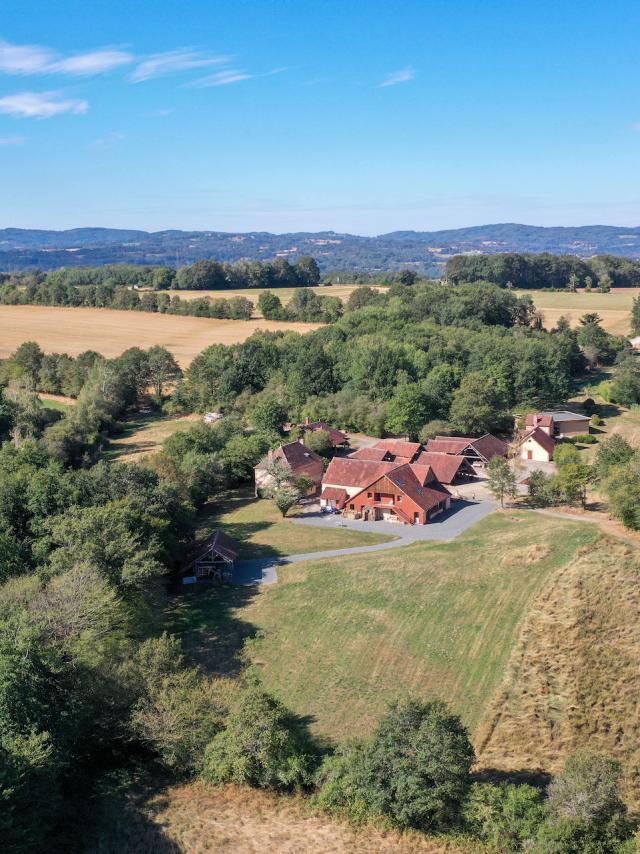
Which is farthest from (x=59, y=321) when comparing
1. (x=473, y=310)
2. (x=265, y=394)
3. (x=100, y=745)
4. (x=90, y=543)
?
(x=100, y=745)

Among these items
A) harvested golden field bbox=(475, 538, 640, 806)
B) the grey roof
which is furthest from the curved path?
the grey roof

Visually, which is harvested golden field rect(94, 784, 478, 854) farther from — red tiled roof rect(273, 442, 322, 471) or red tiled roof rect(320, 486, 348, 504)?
red tiled roof rect(273, 442, 322, 471)

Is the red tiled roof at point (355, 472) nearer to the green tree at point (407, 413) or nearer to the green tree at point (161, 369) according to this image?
the green tree at point (407, 413)

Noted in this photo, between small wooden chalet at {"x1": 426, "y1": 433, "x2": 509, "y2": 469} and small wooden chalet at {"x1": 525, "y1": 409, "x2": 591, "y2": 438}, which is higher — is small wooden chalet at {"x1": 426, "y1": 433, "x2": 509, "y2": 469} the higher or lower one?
the lower one

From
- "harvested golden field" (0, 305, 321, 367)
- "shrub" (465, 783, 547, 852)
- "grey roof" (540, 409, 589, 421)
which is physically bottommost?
"shrub" (465, 783, 547, 852)

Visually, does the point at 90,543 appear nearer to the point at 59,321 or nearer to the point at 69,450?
the point at 69,450

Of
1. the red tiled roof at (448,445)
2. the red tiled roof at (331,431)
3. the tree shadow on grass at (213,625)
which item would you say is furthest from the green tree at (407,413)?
the tree shadow on grass at (213,625)
